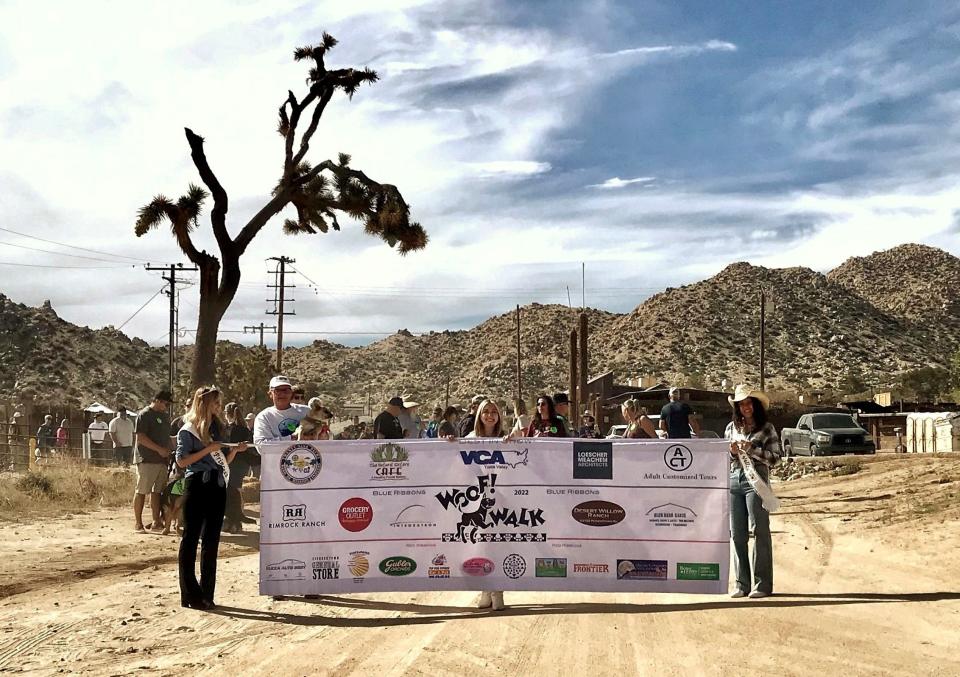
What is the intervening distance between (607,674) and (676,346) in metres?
84.0

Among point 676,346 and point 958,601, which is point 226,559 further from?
point 676,346

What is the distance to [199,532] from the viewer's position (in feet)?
28.2

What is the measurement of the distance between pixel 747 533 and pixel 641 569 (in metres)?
1.09

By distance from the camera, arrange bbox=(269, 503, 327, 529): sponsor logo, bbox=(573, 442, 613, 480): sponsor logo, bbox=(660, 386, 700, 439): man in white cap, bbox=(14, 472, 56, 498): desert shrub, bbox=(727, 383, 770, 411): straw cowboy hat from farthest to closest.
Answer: bbox=(14, 472, 56, 498): desert shrub < bbox=(660, 386, 700, 439): man in white cap < bbox=(727, 383, 770, 411): straw cowboy hat < bbox=(269, 503, 327, 529): sponsor logo < bbox=(573, 442, 613, 480): sponsor logo

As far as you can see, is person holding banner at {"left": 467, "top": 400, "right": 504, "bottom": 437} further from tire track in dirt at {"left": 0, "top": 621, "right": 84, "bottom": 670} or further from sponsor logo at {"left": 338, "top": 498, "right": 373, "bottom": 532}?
tire track in dirt at {"left": 0, "top": 621, "right": 84, "bottom": 670}

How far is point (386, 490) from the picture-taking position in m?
8.57

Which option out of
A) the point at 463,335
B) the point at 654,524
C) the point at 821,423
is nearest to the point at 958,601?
the point at 654,524

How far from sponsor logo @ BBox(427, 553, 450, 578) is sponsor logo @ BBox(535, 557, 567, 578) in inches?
30.5

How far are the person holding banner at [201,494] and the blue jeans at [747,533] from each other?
4370mm

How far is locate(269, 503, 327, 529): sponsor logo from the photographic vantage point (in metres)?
8.60

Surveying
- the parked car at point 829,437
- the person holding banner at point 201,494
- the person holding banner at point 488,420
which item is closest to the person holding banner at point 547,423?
Answer: the person holding banner at point 488,420

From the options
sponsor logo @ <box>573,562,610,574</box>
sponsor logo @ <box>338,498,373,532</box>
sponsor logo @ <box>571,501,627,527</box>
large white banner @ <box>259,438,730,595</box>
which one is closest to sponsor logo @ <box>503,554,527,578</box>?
large white banner @ <box>259,438,730,595</box>

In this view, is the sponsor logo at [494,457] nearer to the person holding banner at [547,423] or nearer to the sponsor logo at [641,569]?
the sponsor logo at [641,569]

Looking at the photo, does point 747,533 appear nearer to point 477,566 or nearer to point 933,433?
point 477,566
